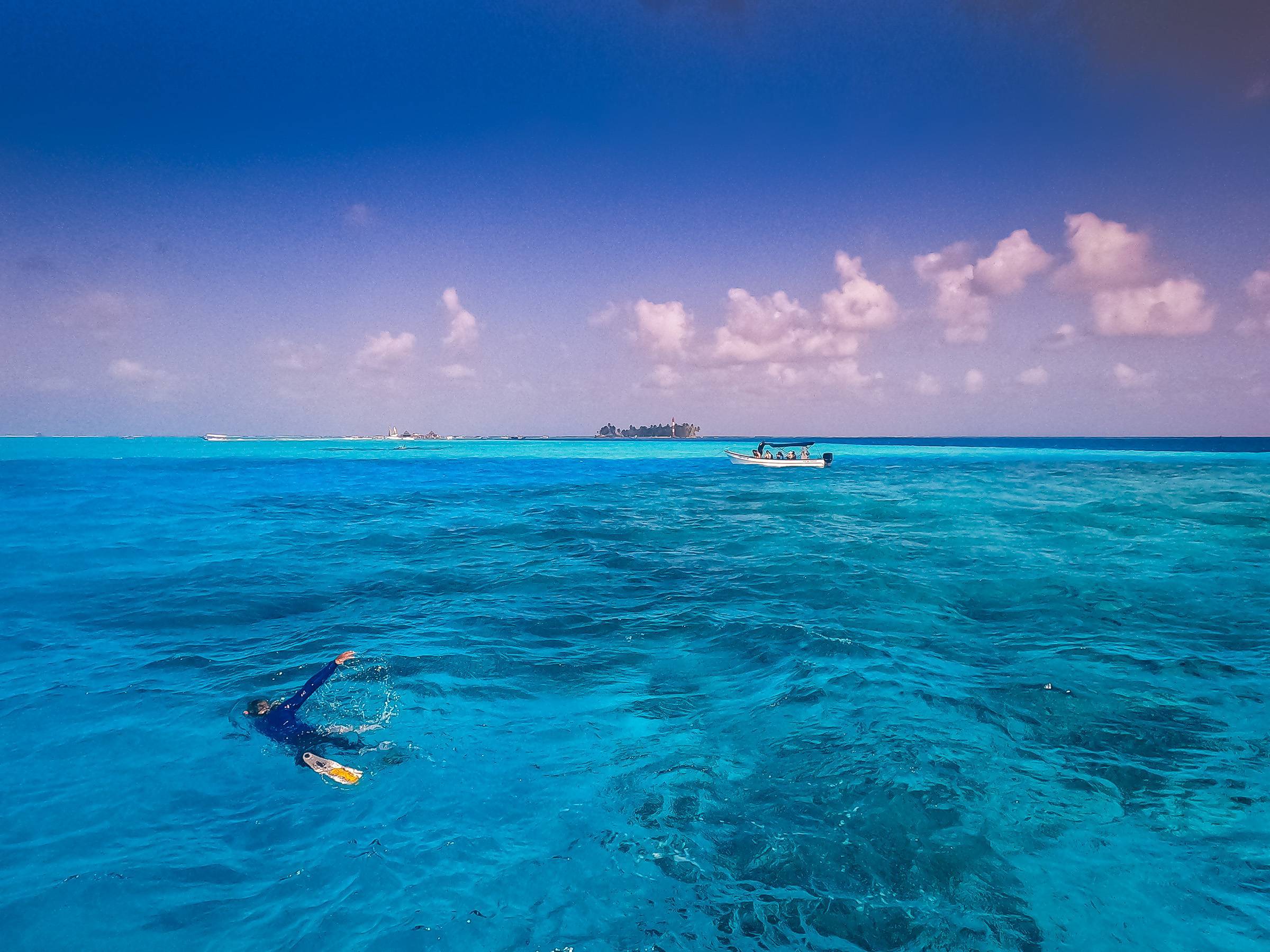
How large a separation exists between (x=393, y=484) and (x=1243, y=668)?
56.3 m

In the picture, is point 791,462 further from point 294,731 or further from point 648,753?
point 294,731

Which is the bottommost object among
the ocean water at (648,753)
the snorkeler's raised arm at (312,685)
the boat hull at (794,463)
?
the ocean water at (648,753)

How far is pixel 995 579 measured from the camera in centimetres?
1898

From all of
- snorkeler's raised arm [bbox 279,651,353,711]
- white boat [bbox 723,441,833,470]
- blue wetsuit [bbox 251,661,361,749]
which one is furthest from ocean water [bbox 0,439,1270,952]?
white boat [bbox 723,441,833,470]

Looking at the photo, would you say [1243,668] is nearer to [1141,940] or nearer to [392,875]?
[1141,940]

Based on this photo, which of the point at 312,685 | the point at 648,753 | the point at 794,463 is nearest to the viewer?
the point at 312,685

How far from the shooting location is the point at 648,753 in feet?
29.6

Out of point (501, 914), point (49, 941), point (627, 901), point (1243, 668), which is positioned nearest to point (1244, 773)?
point (1243, 668)

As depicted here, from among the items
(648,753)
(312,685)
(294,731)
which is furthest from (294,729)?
(648,753)

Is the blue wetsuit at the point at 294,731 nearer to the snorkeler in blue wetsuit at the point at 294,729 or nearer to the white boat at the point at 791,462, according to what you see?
the snorkeler in blue wetsuit at the point at 294,729

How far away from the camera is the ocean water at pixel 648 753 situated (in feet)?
20.0

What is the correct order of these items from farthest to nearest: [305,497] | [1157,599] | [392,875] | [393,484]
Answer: [393,484] → [305,497] → [1157,599] → [392,875]

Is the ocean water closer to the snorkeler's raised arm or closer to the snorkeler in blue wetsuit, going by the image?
the snorkeler in blue wetsuit

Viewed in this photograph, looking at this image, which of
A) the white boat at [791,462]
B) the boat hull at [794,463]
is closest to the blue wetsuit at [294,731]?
the white boat at [791,462]
